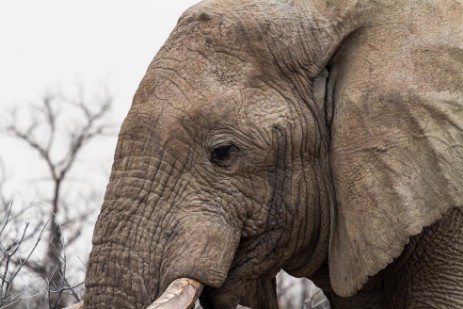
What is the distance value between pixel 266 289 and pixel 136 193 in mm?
710

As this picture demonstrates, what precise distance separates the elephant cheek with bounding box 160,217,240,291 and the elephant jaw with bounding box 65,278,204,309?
3 centimetres

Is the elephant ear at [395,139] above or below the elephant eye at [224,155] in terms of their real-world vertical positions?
below

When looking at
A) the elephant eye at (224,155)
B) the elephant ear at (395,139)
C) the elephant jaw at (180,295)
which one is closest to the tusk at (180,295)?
the elephant jaw at (180,295)

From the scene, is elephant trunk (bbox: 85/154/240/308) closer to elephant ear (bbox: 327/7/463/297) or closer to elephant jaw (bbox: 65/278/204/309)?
elephant jaw (bbox: 65/278/204/309)

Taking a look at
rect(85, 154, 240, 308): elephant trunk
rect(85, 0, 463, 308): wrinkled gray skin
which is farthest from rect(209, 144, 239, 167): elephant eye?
rect(85, 154, 240, 308): elephant trunk

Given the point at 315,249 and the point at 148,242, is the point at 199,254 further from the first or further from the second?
the point at 315,249

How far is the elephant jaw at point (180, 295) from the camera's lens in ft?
14.6

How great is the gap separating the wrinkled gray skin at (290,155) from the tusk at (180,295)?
4 centimetres

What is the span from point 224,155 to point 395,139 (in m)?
0.59

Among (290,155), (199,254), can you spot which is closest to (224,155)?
(290,155)

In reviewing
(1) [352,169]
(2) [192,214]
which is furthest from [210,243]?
(1) [352,169]

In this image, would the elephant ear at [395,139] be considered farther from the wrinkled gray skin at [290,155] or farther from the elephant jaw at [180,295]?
the elephant jaw at [180,295]

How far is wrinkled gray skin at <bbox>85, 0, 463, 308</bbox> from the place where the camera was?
15.5 feet

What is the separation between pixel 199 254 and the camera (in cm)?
468
